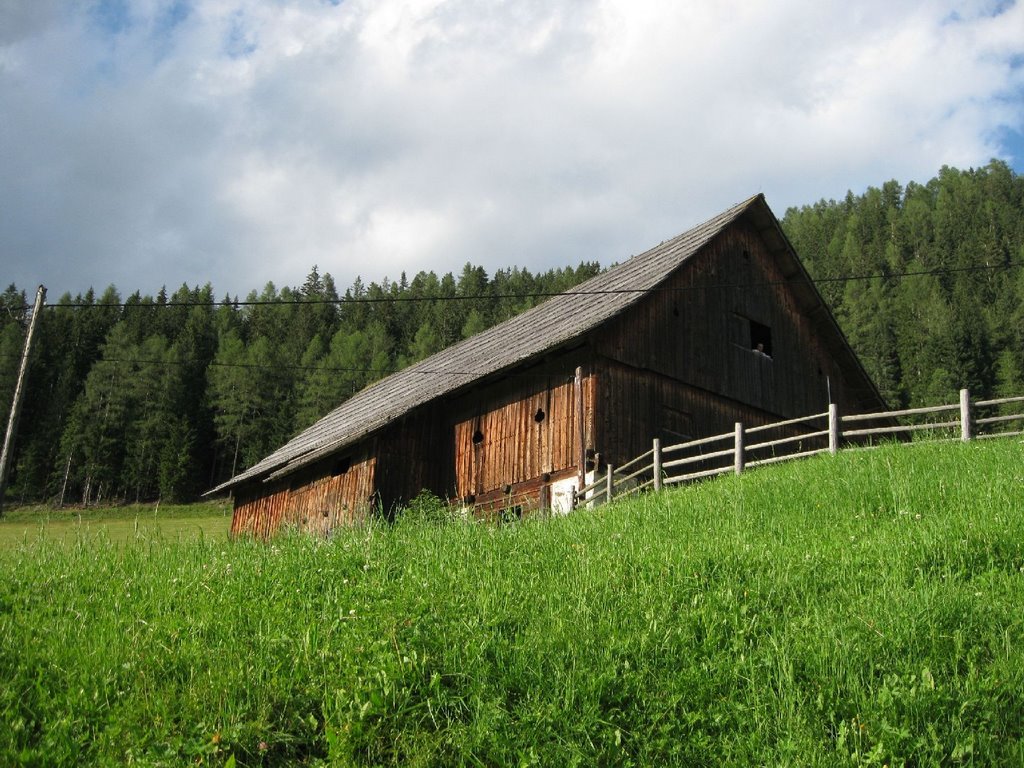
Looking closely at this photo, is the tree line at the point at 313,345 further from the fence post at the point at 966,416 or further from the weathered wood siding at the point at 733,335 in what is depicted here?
the fence post at the point at 966,416

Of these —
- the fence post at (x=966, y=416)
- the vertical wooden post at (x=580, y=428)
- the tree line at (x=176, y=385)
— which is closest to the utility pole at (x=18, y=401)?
the vertical wooden post at (x=580, y=428)

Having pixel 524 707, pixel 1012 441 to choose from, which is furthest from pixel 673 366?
pixel 524 707

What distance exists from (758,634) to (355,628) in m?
3.51

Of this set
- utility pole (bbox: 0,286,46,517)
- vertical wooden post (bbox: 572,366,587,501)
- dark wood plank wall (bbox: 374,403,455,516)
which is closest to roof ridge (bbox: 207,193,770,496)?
dark wood plank wall (bbox: 374,403,455,516)

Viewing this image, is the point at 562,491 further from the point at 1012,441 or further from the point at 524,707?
the point at 524,707

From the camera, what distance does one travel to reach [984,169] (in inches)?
4948

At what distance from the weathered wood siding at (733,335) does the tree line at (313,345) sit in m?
24.4

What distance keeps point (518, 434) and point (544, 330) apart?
3.35 m

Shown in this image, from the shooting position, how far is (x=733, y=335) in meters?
24.3

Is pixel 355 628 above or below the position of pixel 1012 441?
below

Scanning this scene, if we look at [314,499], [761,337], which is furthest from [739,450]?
[314,499]

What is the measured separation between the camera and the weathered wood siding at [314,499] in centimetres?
2373

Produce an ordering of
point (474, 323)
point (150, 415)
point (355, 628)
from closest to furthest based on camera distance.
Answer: point (355, 628), point (150, 415), point (474, 323)

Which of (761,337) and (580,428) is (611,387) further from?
(761,337)
